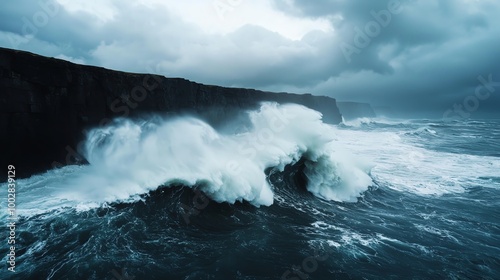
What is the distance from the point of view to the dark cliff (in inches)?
3939

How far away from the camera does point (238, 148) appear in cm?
1441

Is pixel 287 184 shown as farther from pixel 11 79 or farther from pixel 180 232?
pixel 11 79

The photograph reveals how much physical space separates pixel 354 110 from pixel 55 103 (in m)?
108

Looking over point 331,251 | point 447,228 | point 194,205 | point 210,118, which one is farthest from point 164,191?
point 210,118

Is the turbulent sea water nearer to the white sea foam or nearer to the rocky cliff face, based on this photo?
the white sea foam

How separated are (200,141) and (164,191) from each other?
4.13m

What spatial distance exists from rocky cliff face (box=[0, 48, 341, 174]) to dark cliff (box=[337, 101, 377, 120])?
9168 cm

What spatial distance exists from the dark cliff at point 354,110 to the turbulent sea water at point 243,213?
285 feet

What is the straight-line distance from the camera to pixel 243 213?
31.8 ft

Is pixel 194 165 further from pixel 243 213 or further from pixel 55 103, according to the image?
pixel 55 103

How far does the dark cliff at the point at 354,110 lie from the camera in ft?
328

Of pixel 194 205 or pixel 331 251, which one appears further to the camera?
pixel 194 205

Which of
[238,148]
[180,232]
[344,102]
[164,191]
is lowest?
[180,232]

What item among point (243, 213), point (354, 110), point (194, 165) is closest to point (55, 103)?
point (194, 165)
